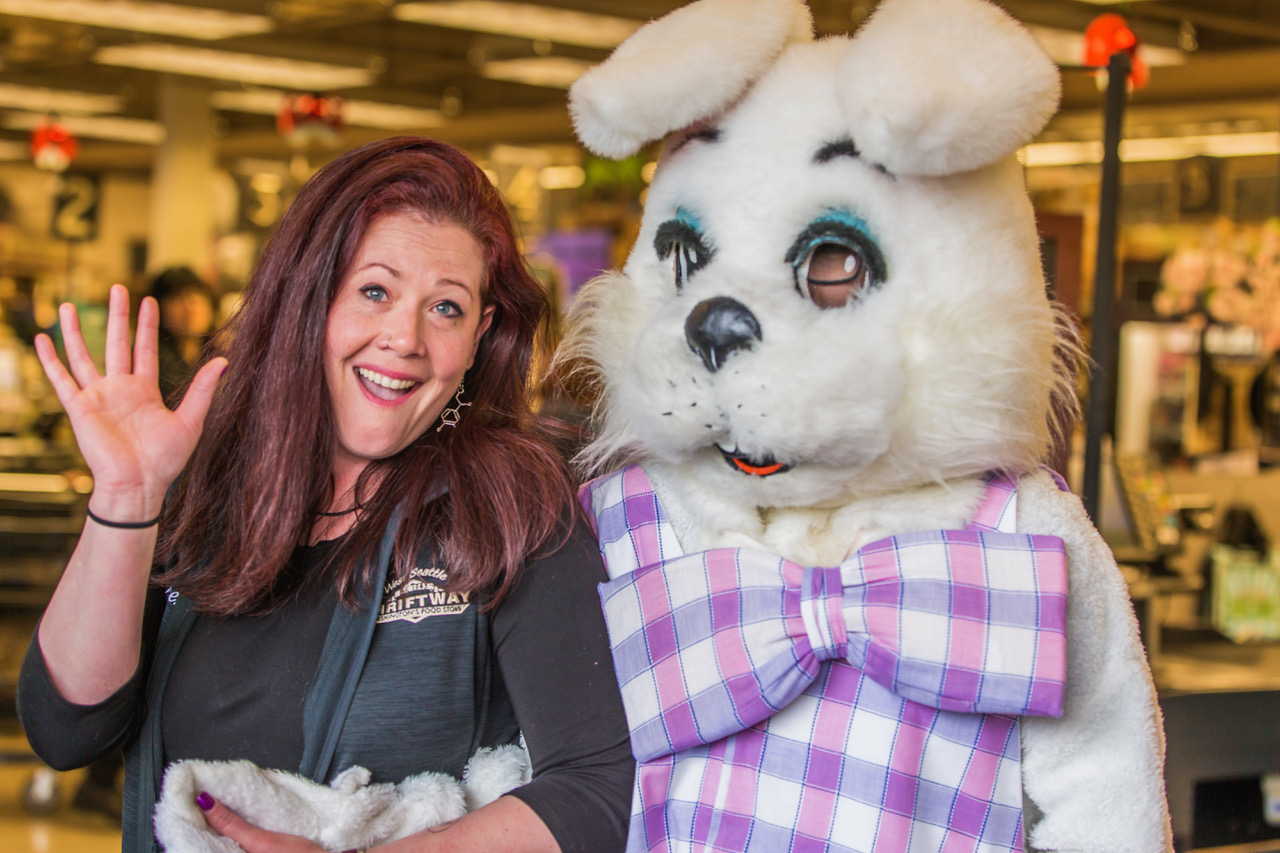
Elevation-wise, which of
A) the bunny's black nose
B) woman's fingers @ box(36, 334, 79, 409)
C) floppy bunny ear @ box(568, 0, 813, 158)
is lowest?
woman's fingers @ box(36, 334, 79, 409)

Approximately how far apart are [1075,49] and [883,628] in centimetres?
680

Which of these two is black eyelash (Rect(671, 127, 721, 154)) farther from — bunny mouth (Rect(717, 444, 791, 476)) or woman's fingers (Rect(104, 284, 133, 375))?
woman's fingers (Rect(104, 284, 133, 375))

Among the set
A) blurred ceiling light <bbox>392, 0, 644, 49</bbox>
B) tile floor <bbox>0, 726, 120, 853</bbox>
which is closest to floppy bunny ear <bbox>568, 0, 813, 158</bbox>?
tile floor <bbox>0, 726, 120, 853</bbox>

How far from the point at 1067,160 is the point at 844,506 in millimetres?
9611

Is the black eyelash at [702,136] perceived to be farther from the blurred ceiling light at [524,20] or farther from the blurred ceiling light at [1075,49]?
the blurred ceiling light at [524,20]

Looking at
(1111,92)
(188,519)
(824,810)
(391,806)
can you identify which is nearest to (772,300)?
(824,810)

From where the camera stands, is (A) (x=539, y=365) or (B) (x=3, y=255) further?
(B) (x=3, y=255)

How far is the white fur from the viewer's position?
1160 millimetres

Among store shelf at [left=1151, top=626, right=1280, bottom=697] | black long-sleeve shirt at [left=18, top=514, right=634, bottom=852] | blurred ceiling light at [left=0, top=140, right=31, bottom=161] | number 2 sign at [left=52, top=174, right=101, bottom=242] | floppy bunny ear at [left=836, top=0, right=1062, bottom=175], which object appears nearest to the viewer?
floppy bunny ear at [left=836, top=0, right=1062, bottom=175]

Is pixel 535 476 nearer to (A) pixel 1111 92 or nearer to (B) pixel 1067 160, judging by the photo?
(A) pixel 1111 92

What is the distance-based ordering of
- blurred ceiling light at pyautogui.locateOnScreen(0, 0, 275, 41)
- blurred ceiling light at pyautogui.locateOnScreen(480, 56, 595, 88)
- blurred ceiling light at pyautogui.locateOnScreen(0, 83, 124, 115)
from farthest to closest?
blurred ceiling light at pyautogui.locateOnScreen(0, 83, 124, 115) → blurred ceiling light at pyautogui.locateOnScreen(480, 56, 595, 88) → blurred ceiling light at pyautogui.locateOnScreen(0, 0, 275, 41)

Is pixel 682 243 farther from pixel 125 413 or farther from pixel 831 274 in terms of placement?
pixel 125 413

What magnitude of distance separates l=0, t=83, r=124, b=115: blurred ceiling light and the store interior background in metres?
0.06

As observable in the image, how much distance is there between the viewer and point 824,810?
1.15 meters
